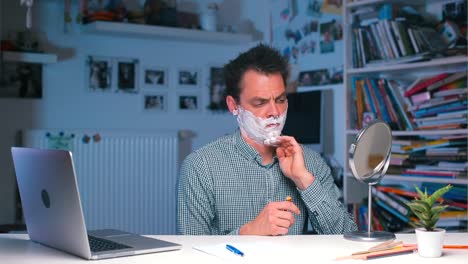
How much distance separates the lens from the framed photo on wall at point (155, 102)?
464 centimetres

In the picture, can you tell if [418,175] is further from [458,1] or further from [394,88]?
[458,1]

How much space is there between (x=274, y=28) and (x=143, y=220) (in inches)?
66.6

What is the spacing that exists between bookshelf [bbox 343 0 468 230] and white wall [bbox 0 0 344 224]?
1.47 metres

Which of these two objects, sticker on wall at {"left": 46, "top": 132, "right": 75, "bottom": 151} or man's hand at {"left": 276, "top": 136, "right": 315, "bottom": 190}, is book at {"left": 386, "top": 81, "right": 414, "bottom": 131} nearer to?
man's hand at {"left": 276, "top": 136, "right": 315, "bottom": 190}

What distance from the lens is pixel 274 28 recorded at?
Result: 4.79m

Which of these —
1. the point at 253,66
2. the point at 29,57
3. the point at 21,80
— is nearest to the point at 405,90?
the point at 253,66

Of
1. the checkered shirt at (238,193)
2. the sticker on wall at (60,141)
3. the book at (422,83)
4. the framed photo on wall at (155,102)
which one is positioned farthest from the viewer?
the framed photo on wall at (155,102)

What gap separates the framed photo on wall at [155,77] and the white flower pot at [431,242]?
11.0ft

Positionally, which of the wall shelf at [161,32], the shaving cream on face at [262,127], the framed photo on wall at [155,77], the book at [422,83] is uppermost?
the wall shelf at [161,32]

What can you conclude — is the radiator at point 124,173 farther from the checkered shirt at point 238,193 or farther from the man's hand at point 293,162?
the man's hand at point 293,162

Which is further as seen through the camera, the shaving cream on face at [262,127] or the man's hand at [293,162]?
the shaving cream on face at [262,127]

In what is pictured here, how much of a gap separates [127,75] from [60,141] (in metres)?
0.67

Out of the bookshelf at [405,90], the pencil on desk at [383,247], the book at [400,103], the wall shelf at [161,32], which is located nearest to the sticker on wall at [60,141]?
the wall shelf at [161,32]

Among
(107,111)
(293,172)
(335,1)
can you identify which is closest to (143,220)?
(107,111)
